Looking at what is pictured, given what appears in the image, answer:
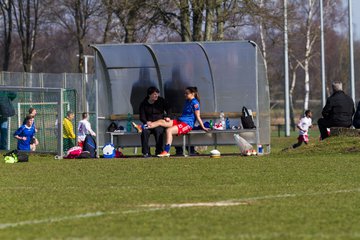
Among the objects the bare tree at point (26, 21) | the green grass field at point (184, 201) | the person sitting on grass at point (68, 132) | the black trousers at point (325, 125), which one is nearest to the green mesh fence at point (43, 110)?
the person sitting on grass at point (68, 132)

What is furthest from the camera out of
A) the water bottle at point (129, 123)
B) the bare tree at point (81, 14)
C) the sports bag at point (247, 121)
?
the bare tree at point (81, 14)

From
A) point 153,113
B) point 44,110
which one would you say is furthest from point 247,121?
point 44,110

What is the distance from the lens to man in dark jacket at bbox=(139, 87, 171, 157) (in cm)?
2491

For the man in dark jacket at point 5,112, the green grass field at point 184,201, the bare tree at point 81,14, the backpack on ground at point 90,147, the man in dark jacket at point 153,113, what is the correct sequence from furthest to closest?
1. the bare tree at point 81,14
2. the man in dark jacket at point 5,112
3. the backpack on ground at point 90,147
4. the man in dark jacket at point 153,113
5. the green grass field at point 184,201

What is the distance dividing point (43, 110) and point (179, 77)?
4.18 m

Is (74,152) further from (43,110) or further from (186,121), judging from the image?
(43,110)

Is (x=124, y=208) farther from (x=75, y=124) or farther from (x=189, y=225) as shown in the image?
(x=75, y=124)

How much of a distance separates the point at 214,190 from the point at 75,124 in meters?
14.9

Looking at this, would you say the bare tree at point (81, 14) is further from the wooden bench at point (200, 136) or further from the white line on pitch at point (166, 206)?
the white line on pitch at point (166, 206)

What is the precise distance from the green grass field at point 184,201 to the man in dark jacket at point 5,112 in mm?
8212

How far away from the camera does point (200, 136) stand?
A: 2592 centimetres

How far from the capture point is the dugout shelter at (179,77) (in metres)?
26.4

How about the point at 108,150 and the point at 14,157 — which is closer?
the point at 14,157

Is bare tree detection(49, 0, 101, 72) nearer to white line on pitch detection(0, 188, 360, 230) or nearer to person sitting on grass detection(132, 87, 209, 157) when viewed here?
person sitting on grass detection(132, 87, 209, 157)
